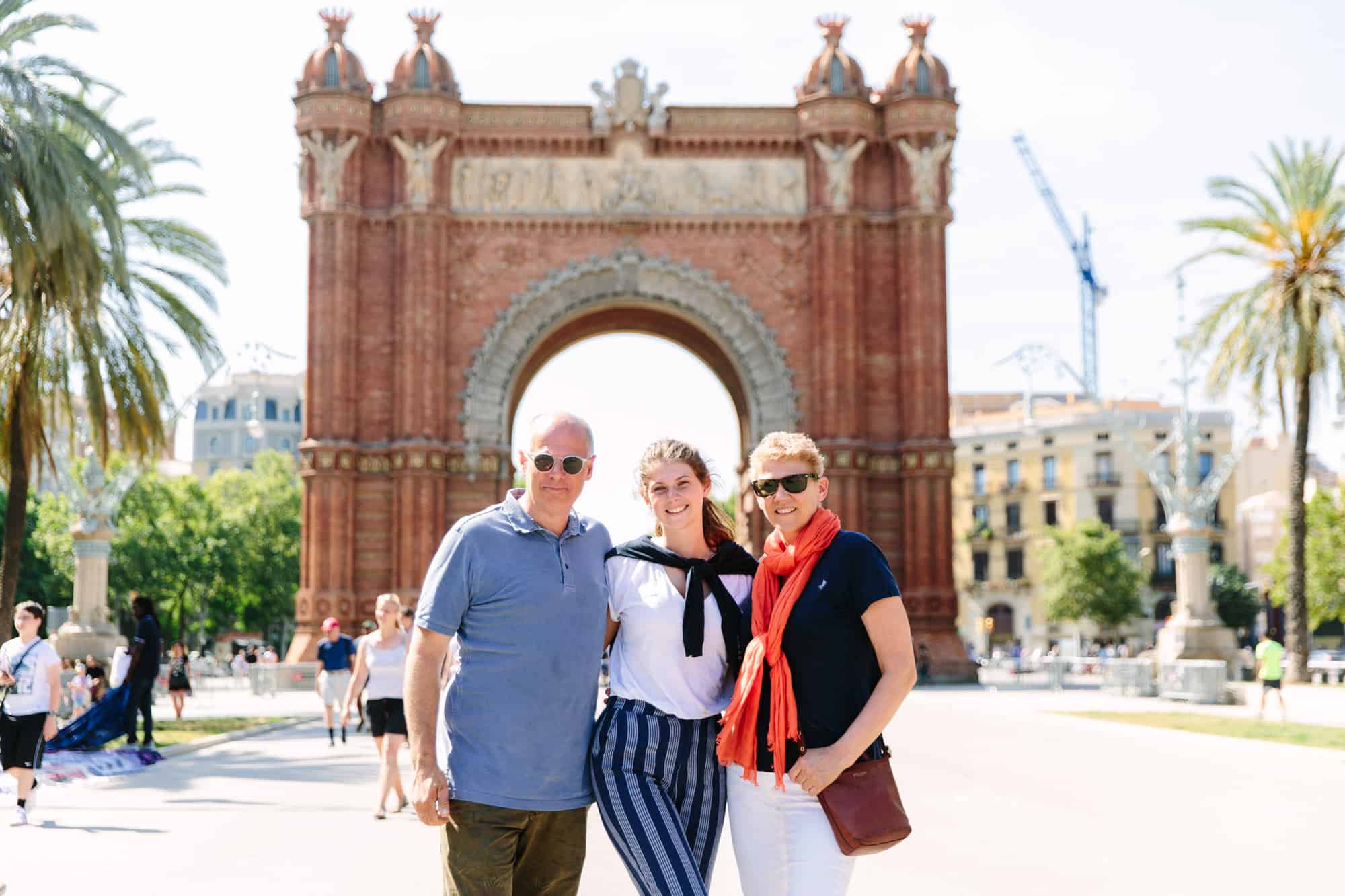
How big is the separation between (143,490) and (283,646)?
21540 mm

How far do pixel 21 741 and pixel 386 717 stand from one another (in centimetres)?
282

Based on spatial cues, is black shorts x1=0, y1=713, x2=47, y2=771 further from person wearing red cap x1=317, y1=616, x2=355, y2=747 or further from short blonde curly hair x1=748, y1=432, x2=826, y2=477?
short blonde curly hair x1=748, y1=432, x2=826, y2=477

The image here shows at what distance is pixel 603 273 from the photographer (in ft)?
123

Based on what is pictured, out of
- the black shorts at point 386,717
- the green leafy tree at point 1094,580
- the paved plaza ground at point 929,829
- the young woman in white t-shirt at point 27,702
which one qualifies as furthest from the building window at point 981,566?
the young woman in white t-shirt at point 27,702

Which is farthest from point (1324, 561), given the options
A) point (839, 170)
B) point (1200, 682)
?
point (839, 170)

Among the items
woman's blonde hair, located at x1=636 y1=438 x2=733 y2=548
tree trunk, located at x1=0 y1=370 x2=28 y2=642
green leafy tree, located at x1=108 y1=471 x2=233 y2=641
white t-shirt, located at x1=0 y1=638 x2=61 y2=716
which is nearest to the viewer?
woman's blonde hair, located at x1=636 y1=438 x2=733 y2=548

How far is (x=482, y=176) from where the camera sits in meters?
37.7

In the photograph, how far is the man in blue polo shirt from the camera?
5.03 m

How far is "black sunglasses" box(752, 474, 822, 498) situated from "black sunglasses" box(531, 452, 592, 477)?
1.98 feet

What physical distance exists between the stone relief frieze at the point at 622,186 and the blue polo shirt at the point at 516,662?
32746mm

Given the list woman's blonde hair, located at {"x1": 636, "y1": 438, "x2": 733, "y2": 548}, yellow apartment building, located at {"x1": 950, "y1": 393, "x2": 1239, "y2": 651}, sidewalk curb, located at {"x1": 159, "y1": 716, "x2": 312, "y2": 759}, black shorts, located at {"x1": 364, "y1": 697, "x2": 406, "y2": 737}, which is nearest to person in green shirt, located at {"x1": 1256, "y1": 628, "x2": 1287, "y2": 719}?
sidewalk curb, located at {"x1": 159, "y1": 716, "x2": 312, "y2": 759}

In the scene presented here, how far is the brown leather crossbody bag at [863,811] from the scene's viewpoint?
193 inches

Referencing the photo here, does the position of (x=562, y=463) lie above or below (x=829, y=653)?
above

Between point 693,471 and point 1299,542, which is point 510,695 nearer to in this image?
point 693,471
